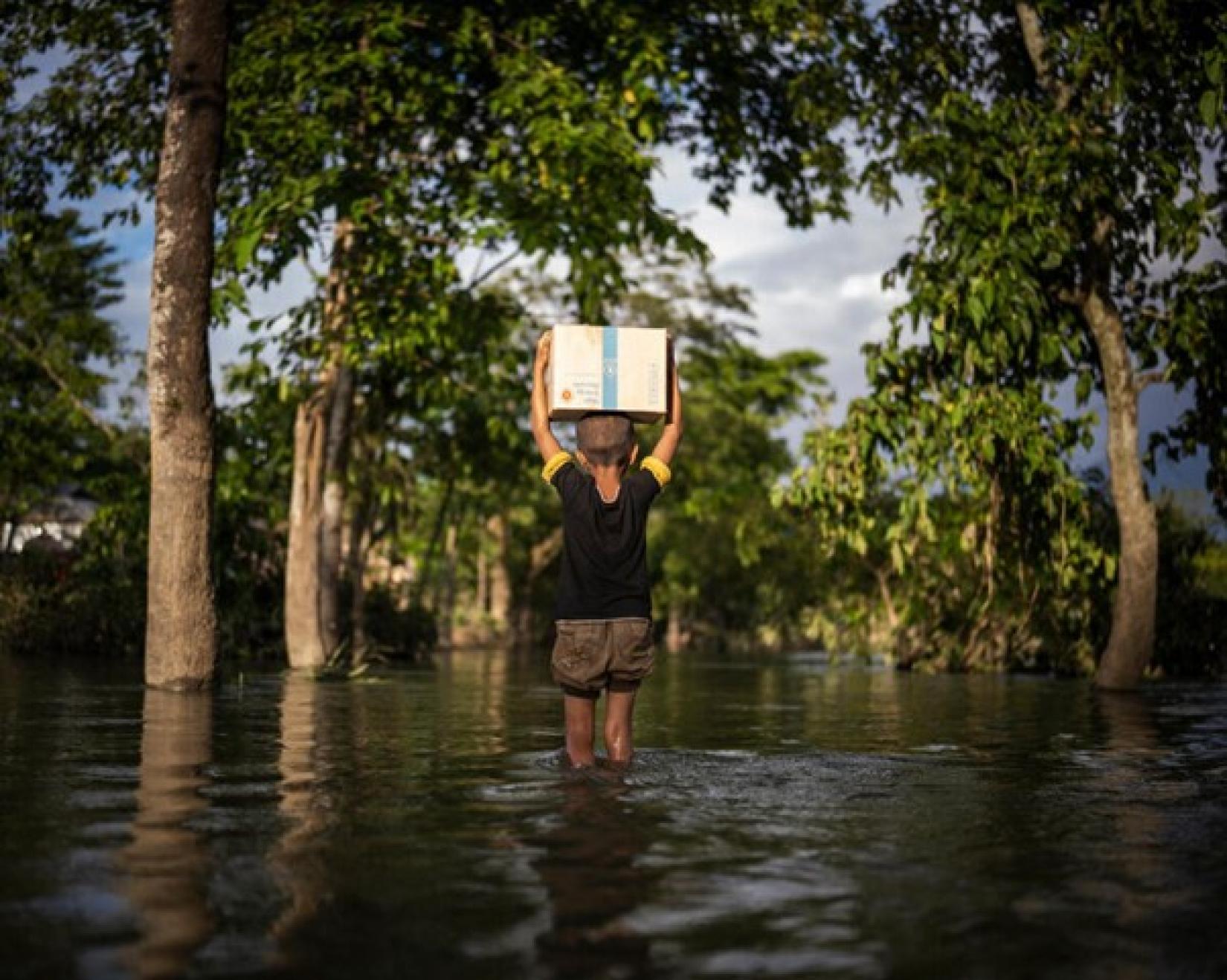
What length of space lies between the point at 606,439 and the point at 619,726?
1.55 metres

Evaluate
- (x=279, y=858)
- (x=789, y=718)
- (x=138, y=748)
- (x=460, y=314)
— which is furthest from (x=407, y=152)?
(x=279, y=858)

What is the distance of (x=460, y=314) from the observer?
2375 cm

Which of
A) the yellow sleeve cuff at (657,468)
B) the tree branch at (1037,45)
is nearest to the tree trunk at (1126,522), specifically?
the tree branch at (1037,45)

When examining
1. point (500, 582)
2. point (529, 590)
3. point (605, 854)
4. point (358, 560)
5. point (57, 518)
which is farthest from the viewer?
point (529, 590)

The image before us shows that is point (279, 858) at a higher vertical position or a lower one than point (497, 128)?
lower

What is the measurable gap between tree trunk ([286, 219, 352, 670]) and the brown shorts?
52.3 ft

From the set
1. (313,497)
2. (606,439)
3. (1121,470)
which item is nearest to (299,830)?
(606,439)

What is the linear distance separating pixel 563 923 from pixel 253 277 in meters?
19.5

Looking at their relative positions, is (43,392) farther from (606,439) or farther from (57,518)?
(606,439)

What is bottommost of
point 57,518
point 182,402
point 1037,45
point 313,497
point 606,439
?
point 606,439

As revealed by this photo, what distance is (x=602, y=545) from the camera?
27.9 ft

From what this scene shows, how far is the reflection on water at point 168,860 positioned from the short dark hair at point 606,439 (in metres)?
2.60

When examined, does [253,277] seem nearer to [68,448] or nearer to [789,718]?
[789,718]

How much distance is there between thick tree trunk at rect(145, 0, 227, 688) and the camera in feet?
55.5
